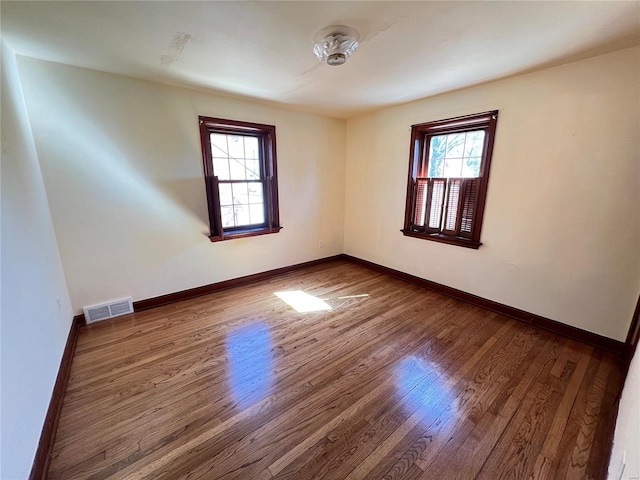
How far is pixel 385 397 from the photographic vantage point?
1.71m

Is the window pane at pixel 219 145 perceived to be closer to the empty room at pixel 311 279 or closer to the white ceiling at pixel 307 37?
the empty room at pixel 311 279

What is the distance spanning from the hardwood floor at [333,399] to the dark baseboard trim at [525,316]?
87 millimetres

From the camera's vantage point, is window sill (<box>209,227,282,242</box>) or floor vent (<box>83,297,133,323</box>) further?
window sill (<box>209,227,282,242</box>)

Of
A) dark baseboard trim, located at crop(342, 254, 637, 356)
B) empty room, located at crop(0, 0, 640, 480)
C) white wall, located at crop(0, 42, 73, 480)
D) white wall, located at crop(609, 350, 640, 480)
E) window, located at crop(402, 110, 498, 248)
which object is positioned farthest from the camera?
window, located at crop(402, 110, 498, 248)

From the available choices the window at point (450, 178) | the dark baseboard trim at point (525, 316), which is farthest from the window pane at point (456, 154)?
the dark baseboard trim at point (525, 316)

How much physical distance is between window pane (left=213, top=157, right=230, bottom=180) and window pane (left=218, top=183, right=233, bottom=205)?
10 centimetres

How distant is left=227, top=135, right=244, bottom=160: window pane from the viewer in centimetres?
320

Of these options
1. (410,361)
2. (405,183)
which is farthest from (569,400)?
(405,183)

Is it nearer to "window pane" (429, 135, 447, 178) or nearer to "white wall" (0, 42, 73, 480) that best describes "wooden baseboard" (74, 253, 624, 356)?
"white wall" (0, 42, 73, 480)

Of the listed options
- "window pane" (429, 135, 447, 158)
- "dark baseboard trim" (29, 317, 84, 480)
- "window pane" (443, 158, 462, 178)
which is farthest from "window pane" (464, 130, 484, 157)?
"dark baseboard trim" (29, 317, 84, 480)

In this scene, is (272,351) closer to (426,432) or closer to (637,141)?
(426,432)

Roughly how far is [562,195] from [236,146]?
340cm

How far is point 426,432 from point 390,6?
2411 mm

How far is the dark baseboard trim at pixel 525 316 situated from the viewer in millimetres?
2158
